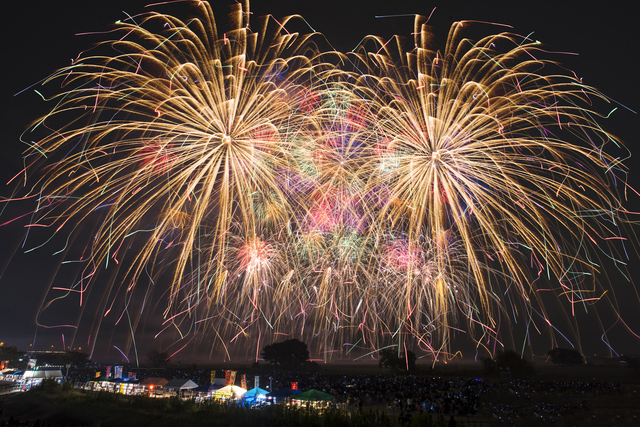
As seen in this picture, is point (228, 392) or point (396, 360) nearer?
Result: point (228, 392)

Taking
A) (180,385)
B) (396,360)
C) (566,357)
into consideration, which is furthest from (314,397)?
(566,357)

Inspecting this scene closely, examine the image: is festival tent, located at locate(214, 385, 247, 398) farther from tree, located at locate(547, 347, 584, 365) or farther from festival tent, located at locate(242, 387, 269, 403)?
tree, located at locate(547, 347, 584, 365)

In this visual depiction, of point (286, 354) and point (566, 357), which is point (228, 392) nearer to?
point (286, 354)

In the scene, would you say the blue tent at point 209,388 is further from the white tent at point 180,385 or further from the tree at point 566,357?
the tree at point 566,357

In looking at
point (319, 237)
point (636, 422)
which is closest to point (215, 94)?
point (319, 237)

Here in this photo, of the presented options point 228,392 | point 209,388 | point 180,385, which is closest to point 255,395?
point 228,392

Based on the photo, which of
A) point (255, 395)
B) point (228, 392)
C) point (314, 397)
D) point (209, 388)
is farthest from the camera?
point (209, 388)

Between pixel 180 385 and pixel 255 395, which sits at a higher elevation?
pixel 255 395

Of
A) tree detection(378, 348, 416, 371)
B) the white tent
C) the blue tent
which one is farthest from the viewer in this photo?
tree detection(378, 348, 416, 371)

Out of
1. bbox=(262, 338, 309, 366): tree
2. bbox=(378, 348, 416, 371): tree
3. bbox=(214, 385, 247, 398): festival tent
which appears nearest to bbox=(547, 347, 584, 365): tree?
bbox=(378, 348, 416, 371): tree

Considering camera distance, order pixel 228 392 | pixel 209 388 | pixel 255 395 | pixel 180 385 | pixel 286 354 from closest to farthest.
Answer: pixel 255 395, pixel 228 392, pixel 209 388, pixel 180 385, pixel 286 354
